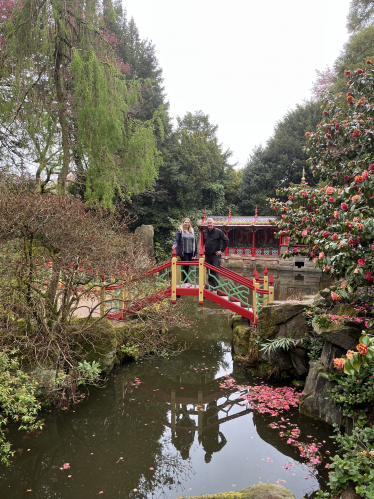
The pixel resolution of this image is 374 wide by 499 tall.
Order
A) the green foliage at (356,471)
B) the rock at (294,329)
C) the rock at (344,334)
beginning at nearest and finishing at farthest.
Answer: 1. the green foliage at (356,471)
2. the rock at (344,334)
3. the rock at (294,329)

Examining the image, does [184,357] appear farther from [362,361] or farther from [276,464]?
[362,361]

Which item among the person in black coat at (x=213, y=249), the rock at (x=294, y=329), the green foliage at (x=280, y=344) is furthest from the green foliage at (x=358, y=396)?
the person in black coat at (x=213, y=249)

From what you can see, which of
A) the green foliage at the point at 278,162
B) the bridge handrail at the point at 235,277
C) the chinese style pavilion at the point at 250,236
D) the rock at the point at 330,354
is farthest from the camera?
the green foliage at the point at 278,162

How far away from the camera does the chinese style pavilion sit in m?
20.6

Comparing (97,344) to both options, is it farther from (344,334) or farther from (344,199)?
(344,199)

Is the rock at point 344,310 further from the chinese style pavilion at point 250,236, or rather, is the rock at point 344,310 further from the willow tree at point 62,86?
the chinese style pavilion at point 250,236

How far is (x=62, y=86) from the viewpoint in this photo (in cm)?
809

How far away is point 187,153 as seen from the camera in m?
21.8

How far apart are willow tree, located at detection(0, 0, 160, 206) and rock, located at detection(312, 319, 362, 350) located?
6.11m

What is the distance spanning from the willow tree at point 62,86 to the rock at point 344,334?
611 centimetres

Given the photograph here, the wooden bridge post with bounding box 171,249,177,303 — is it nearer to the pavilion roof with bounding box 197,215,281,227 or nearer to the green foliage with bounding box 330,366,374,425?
the green foliage with bounding box 330,366,374,425

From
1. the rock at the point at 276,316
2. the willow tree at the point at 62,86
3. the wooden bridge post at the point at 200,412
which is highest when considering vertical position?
the willow tree at the point at 62,86

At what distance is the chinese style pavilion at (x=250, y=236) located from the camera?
67.5 feet

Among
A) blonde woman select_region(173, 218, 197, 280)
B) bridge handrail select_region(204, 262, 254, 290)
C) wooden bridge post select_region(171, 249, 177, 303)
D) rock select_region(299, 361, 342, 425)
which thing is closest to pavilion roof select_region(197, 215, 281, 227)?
blonde woman select_region(173, 218, 197, 280)
